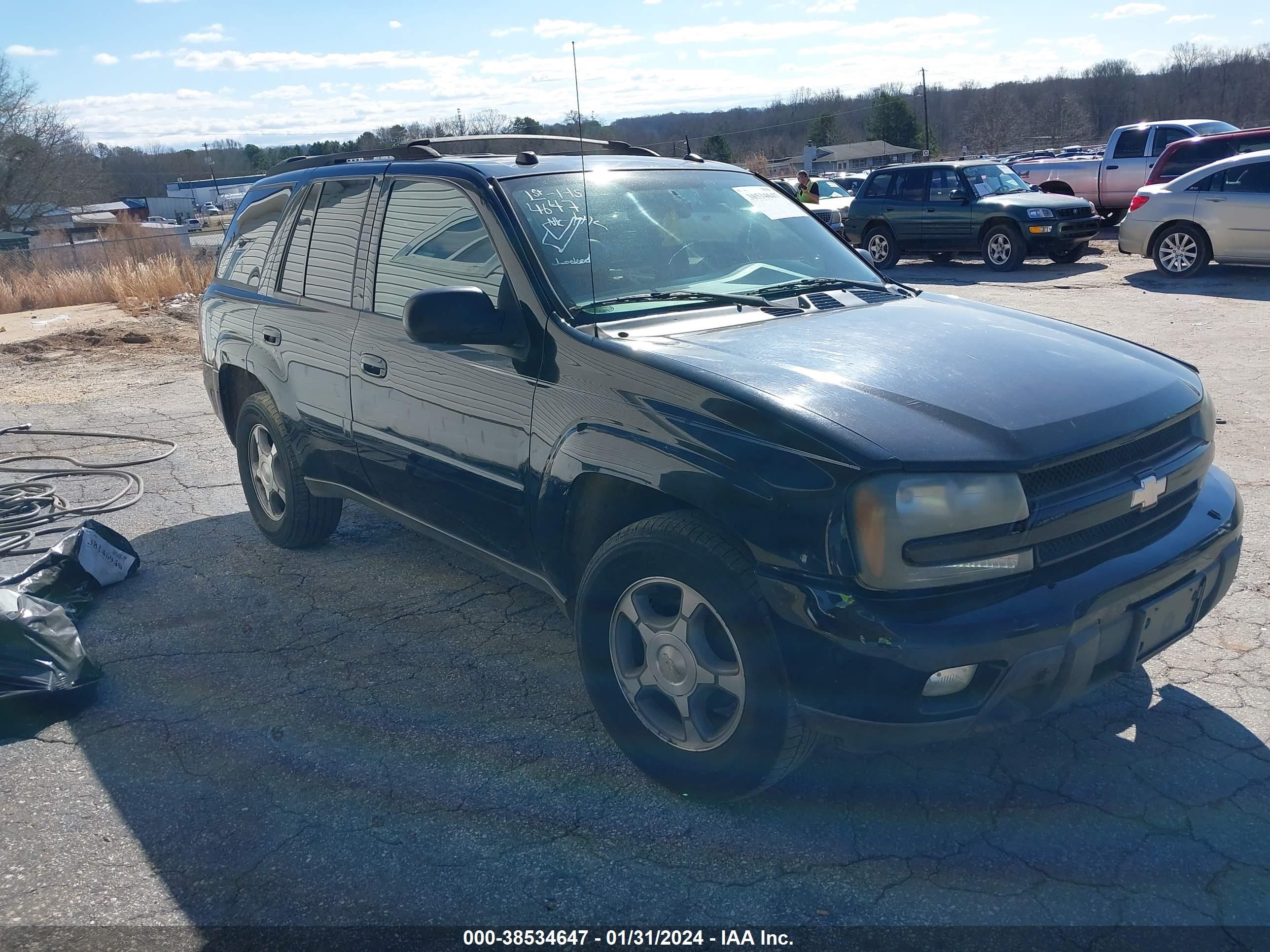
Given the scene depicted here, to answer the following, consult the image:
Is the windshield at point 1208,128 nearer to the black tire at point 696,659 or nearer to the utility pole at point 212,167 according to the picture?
the black tire at point 696,659

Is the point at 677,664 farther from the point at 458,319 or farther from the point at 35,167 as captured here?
the point at 35,167

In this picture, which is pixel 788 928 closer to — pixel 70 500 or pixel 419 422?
pixel 419 422

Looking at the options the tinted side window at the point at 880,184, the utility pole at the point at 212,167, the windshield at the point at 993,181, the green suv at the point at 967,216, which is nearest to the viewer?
the green suv at the point at 967,216

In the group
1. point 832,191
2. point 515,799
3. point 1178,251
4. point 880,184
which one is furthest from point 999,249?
point 515,799

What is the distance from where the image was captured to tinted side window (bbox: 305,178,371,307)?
14.6 feet

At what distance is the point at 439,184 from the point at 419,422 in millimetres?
935

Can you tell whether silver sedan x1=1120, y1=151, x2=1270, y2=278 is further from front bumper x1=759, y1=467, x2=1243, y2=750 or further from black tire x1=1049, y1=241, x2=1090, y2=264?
front bumper x1=759, y1=467, x2=1243, y2=750

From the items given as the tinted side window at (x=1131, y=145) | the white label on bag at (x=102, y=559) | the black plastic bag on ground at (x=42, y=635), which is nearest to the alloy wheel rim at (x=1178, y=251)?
the tinted side window at (x=1131, y=145)

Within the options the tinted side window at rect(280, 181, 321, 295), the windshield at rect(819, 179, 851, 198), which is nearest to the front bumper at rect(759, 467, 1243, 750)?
the tinted side window at rect(280, 181, 321, 295)

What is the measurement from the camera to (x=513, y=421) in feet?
11.5

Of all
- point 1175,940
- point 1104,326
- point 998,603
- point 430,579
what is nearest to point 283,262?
point 430,579

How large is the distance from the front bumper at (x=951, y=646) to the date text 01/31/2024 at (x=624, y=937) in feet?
1.77

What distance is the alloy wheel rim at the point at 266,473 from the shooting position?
17.3 ft

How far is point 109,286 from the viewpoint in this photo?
18.4m
